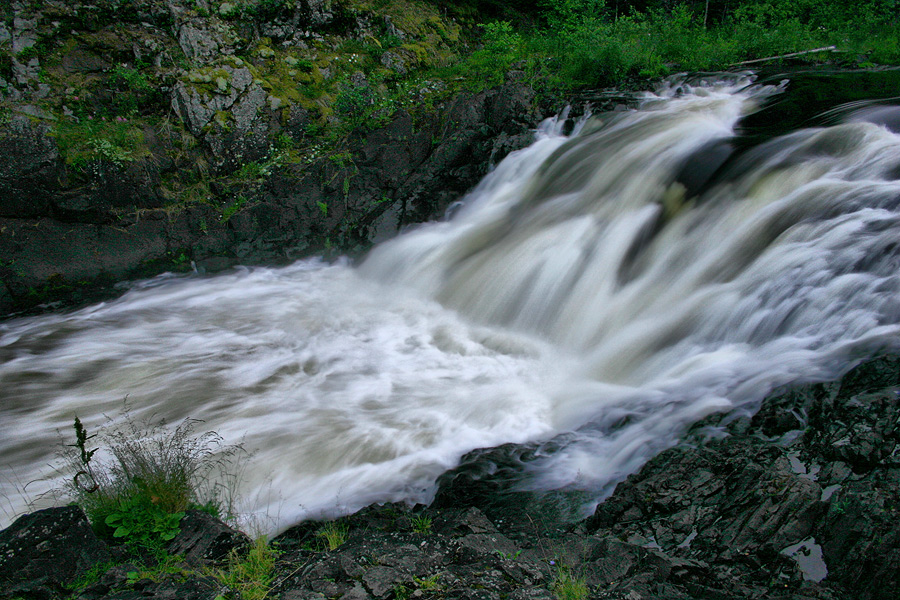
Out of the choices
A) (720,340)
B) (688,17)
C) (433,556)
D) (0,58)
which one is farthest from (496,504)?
(688,17)

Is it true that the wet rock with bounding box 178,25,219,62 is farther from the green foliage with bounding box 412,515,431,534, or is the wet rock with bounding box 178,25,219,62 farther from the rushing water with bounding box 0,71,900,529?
the green foliage with bounding box 412,515,431,534

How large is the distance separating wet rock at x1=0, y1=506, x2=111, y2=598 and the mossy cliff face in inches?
224

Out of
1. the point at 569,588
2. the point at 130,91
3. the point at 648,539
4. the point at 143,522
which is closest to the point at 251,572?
the point at 143,522

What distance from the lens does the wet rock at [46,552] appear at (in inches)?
99.4

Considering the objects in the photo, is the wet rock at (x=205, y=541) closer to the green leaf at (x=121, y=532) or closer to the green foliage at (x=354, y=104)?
the green leaf at (x=121, y=532)

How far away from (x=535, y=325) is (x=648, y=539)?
128 inches

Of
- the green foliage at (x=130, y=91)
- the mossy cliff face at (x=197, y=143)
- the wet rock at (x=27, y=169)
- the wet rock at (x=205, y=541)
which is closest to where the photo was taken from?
the wet rock at (x=205, y=541)

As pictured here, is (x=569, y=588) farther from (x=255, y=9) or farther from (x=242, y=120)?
(x=255, y=9)

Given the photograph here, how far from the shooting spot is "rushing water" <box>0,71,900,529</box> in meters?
4.14

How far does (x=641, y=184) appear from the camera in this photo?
22.5 ft

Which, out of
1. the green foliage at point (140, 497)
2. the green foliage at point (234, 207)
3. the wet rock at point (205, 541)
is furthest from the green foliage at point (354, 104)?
the wet rock at point (205, 541)

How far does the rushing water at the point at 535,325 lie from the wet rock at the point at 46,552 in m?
1.12

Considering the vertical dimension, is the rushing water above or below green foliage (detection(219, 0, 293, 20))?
below

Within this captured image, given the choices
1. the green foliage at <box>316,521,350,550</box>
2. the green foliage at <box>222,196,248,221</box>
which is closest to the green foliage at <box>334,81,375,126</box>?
the green foliage at <box>222,196,248,221</box>
